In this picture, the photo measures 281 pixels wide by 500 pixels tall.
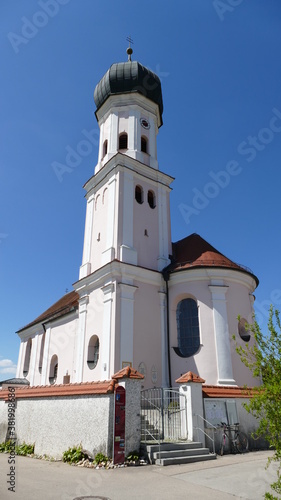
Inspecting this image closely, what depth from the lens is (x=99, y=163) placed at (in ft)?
71.3

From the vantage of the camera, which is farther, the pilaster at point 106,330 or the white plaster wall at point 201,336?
the white plaster wall at point 201,336

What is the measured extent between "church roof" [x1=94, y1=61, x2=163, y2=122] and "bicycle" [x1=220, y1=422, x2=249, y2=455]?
1857 centimetres

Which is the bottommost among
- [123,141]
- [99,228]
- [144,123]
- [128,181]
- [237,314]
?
[237,314]

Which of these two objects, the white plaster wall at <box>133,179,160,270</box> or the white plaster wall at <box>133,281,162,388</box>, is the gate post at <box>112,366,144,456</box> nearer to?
the white plaster wall at <box>133,281,162,388</box>

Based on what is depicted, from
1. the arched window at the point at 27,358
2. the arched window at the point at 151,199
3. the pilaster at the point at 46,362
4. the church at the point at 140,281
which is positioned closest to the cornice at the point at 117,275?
the church at the point at 140,281

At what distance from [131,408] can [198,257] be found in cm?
1000

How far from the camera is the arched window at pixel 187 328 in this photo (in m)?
16.2

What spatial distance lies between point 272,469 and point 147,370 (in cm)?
808

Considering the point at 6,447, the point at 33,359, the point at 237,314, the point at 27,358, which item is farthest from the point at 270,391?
the point at 27,358

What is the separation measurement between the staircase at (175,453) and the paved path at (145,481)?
0.81 feet

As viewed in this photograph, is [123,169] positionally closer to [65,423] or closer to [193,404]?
[193,404]

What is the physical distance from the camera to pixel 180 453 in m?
9.04

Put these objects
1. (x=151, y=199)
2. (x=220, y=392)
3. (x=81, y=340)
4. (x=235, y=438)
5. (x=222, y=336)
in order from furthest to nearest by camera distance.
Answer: (x=151, y=199) < (x=81, y=340) < (x=222, y=336) < (x=220, y=392) < (x=235, y=438)

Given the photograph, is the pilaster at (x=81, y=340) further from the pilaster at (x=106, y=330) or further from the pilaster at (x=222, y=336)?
the pilaster at (x=222, y=336)
